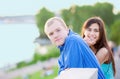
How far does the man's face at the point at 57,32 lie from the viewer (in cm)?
134

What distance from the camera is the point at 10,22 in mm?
7832

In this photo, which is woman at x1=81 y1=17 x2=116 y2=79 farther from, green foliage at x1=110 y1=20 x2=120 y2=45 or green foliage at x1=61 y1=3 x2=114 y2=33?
green foliage at x1=61 y1=3 x2=114 y2=33

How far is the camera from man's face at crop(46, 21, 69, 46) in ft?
4.39

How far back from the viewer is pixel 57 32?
52.7 inches

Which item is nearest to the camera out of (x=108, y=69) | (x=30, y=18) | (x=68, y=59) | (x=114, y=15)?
(x=68, y=59)

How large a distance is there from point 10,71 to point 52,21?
24.2 ft

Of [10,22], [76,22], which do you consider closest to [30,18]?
[10,22]

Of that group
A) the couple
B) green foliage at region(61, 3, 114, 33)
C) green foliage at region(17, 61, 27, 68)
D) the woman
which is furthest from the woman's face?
green foliage at region(17, 61, 27, 68)

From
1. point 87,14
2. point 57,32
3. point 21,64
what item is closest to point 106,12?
point 87,14

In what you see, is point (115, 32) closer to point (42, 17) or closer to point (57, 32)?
point (42, 17)

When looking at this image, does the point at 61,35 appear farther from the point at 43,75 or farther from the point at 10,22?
the point at 43,75

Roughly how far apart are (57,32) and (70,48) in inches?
3.5

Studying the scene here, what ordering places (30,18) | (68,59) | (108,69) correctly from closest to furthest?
(68,59) < (108,69) < (30,18)

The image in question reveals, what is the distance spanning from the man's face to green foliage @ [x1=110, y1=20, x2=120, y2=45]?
5996 millimetres
